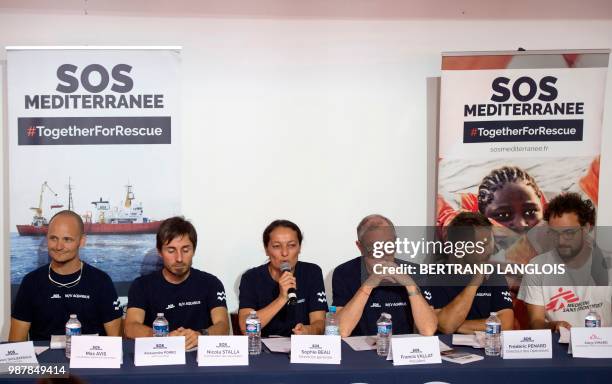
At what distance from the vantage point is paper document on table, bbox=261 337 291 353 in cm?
269

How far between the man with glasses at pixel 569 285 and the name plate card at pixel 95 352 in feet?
6.24

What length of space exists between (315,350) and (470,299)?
0.94 metres

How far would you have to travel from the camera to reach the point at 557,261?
10.7 ft

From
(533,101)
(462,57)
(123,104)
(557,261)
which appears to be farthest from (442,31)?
(123,104)

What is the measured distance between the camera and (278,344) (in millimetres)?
2785

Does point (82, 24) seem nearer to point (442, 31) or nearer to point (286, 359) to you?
point (442, 31)

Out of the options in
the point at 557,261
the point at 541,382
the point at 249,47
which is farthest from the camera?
the point at 249,47

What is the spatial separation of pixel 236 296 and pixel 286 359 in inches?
57.6

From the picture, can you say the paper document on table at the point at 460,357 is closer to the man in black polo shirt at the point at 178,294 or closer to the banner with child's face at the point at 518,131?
the man in black polo shirt at the point at 178,294

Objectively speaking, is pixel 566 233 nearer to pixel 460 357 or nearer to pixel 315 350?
pixel 460 357

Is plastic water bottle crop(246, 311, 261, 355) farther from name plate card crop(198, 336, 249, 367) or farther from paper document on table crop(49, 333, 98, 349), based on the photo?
paper document on table crop(49, 333, 98, 349)

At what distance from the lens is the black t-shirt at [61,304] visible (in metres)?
3.22

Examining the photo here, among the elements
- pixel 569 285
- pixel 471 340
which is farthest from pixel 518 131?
pixel 471 340

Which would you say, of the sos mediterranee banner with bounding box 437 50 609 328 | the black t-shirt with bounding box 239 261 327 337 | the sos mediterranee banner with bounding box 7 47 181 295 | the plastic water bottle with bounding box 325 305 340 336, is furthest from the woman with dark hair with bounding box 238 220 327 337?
the sos mediterranee banner with bounding box 437 50 609 328
